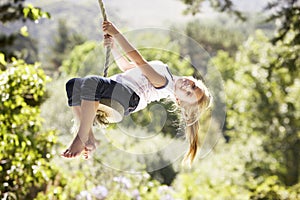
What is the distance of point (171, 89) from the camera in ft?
5.28

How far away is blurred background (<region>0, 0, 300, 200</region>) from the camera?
185 centimetres

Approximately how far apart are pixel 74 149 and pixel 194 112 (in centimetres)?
39

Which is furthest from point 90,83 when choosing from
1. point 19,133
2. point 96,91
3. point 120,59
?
point 19,133

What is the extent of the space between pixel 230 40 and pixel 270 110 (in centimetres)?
948

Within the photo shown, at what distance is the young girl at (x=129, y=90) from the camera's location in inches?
59.7

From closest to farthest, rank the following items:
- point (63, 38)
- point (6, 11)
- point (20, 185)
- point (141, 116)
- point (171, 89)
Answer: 1. point (171, 89)
2. point (141, 116)
3. point (20, 185)
4. point (6, 11)
5. point (63, 38)

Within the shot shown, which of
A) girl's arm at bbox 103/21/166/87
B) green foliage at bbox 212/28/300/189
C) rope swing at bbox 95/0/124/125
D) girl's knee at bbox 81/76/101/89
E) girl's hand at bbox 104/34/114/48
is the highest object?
girl's arm at bbox 103/21/166/87

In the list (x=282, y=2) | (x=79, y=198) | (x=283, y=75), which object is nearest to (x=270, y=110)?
(x=283, y=75)

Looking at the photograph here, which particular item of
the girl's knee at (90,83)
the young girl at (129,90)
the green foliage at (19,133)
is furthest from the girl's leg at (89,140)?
the green foliage at (19,133)

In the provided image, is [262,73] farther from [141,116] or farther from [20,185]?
[141,116]

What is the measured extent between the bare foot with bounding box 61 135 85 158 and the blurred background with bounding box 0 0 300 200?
23cm

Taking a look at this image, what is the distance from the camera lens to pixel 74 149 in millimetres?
1544

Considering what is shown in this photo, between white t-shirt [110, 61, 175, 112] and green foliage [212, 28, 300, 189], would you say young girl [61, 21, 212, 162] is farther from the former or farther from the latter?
green foliage [212, 28, 300, 189]

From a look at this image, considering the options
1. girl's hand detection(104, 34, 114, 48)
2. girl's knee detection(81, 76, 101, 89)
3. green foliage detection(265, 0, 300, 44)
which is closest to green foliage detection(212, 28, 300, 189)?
green foliage detection(265, 0, 300, 44)
